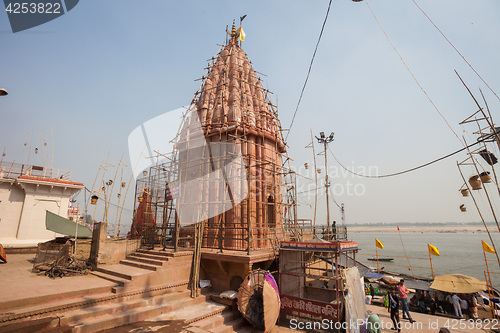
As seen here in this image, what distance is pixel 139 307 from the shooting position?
823 centimetres

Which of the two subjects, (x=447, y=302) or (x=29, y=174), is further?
(x=29, y=174)

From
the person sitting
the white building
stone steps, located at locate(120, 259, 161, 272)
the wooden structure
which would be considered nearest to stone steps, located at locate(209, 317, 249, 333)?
the wooden structure

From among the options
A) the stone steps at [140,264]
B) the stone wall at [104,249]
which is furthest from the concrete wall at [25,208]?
the stone steps at [140,264]

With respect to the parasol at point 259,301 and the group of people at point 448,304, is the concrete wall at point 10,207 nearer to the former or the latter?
the parasol at point 259,301

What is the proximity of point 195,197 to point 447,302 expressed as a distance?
1577 centimetres

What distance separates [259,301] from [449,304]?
1210 cm

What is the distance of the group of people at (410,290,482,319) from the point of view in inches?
500

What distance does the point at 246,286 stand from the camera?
895 centimetres

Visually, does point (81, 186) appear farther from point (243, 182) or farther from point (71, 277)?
point (243, 182)

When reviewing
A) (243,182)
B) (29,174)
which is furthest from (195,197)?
(29,174)

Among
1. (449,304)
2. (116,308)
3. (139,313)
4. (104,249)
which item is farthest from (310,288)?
(104,249)

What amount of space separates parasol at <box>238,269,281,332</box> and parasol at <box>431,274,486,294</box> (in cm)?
1090

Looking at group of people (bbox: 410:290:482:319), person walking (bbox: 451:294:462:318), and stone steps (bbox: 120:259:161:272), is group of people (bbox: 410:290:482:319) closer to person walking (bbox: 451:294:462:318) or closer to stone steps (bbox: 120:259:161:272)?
person walking (bbox: 451:294:462:318)

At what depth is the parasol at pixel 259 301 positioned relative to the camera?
27.8ft
